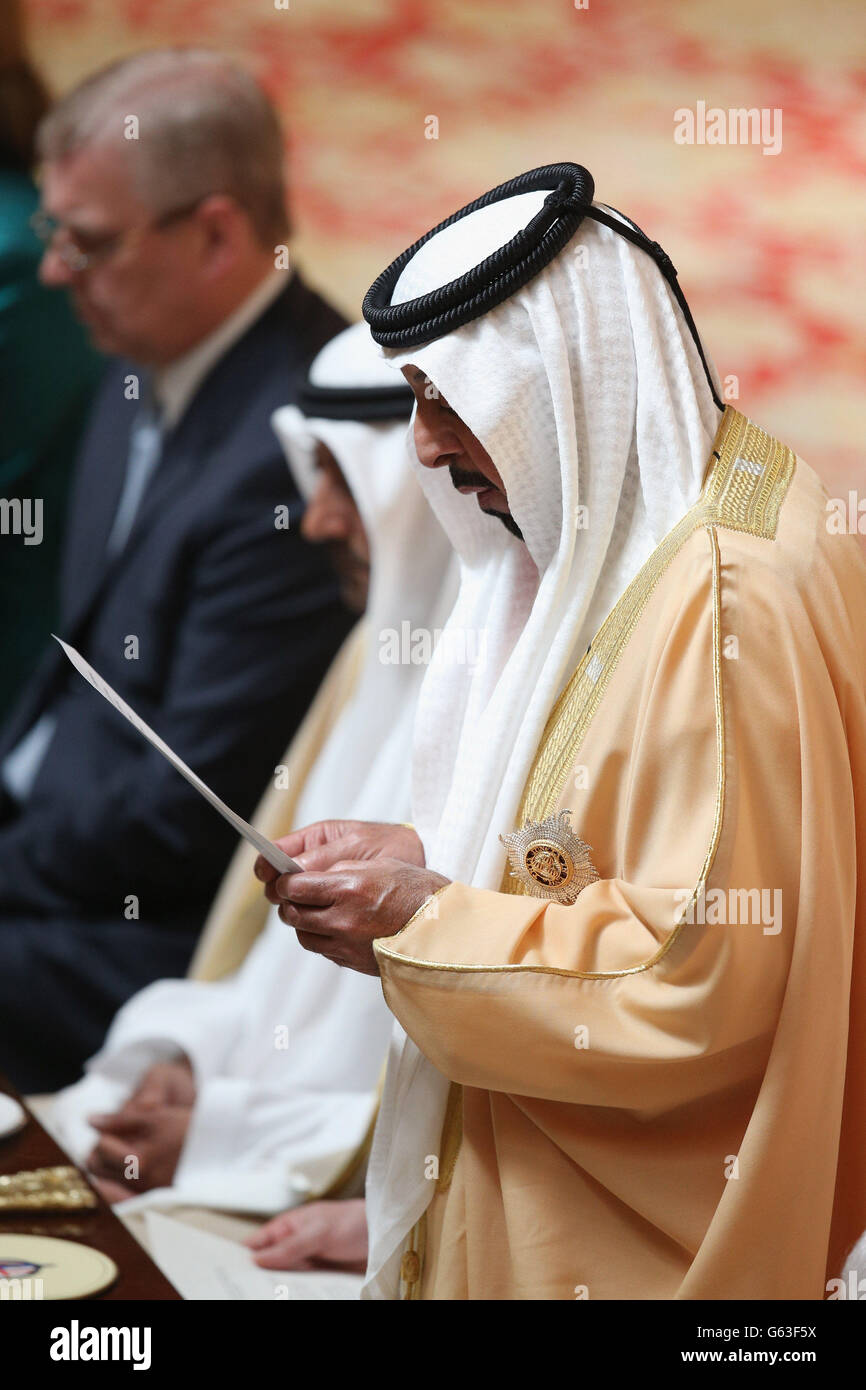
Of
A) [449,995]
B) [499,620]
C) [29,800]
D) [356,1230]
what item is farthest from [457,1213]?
[29,800]

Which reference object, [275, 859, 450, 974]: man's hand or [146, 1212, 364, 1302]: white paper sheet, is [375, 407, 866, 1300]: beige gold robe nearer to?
[275, 859, 450, 974]: man's hand

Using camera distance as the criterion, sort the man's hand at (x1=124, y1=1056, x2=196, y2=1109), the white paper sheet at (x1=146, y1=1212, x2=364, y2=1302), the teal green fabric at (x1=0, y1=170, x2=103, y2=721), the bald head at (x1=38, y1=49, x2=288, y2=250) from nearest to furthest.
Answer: the white paper sheet at (x1=146, y1=1212, x2=364, y2=1302)
the man's hand at (x1=124, y1=1056, x2=196, y2=1109)
the bald head at (x1=38, y1=49, x2=288, y2=250)
the teal green fabric at (x1=0, y1=170, x2=103, y2=721)

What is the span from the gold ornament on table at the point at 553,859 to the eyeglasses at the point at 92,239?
110 inches

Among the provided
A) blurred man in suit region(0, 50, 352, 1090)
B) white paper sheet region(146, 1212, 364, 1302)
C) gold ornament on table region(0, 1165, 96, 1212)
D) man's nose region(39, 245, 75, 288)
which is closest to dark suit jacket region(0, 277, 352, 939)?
blurred man in suit region(0, 50, 352, 1090)

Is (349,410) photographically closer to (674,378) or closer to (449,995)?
(674,378)

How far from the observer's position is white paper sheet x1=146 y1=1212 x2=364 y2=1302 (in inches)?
92.9

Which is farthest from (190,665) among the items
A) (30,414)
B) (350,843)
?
(350,843)

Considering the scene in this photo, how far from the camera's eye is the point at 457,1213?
5.29ft

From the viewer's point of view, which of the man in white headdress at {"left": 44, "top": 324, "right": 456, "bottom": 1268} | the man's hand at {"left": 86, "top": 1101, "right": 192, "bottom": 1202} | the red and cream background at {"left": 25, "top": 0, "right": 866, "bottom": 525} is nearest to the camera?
the man in white headdress at {"left": 44, "top": 324, "right": 456, "bottom": 1268}

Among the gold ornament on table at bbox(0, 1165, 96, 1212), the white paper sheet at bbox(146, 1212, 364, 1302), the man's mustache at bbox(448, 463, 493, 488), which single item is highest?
the man's mustache at bbox(448, 463, 493, 488)

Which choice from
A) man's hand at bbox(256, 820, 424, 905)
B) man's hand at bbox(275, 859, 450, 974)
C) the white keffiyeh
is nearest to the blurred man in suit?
man's hand at bbox(256, 820, 424, 905)

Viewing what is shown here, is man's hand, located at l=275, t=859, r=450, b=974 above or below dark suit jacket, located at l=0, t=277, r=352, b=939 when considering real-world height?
below

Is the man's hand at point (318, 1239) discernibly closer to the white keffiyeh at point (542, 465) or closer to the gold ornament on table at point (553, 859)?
the white keffiyeh at point (542, 465)

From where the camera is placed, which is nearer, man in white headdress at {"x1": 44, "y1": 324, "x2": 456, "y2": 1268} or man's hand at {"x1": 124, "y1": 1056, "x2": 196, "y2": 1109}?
man in white headdress at {"x1": 44, "y1": 324, "x2": 456, "y2": 1268}
